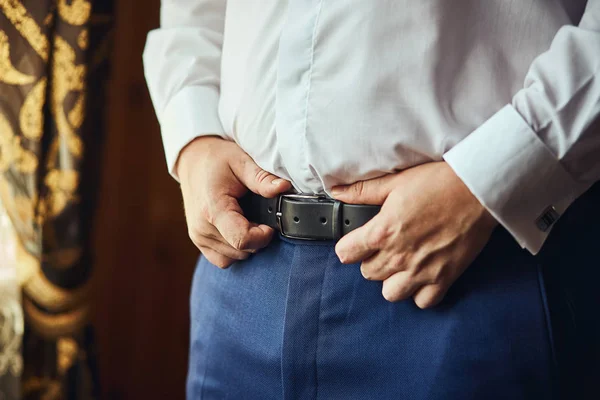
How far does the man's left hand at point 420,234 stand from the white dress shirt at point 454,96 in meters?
0.02

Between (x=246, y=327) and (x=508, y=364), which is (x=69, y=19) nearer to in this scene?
(x=246, y=327)

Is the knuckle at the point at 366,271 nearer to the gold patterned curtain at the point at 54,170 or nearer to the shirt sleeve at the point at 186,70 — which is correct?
the shirt sleeve at the point at 186,70

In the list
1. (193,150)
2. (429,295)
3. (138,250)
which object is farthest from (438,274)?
(138,250)

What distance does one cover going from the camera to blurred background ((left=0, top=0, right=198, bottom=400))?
48.4 inches

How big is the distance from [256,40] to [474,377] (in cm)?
48

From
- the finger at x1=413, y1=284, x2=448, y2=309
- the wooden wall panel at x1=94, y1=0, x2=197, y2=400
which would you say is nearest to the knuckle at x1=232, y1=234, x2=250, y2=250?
the finger at x1=413, y1=284, x2=448, y2=309

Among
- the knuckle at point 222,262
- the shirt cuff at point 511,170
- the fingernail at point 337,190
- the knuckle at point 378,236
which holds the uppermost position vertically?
the shirt cuff at point 511,170

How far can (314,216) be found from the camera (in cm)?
70

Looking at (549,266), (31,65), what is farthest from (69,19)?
(549,266)

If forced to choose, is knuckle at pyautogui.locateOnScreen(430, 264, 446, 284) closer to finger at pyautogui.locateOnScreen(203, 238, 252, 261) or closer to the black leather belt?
the black leather belt

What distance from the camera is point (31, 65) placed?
120cm

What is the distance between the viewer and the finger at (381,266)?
2.10ft

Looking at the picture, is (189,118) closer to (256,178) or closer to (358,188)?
(256,178)

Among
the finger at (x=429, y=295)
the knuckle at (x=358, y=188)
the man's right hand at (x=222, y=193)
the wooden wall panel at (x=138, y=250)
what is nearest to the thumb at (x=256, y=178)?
the man's right hand at (x=222, y=193)
